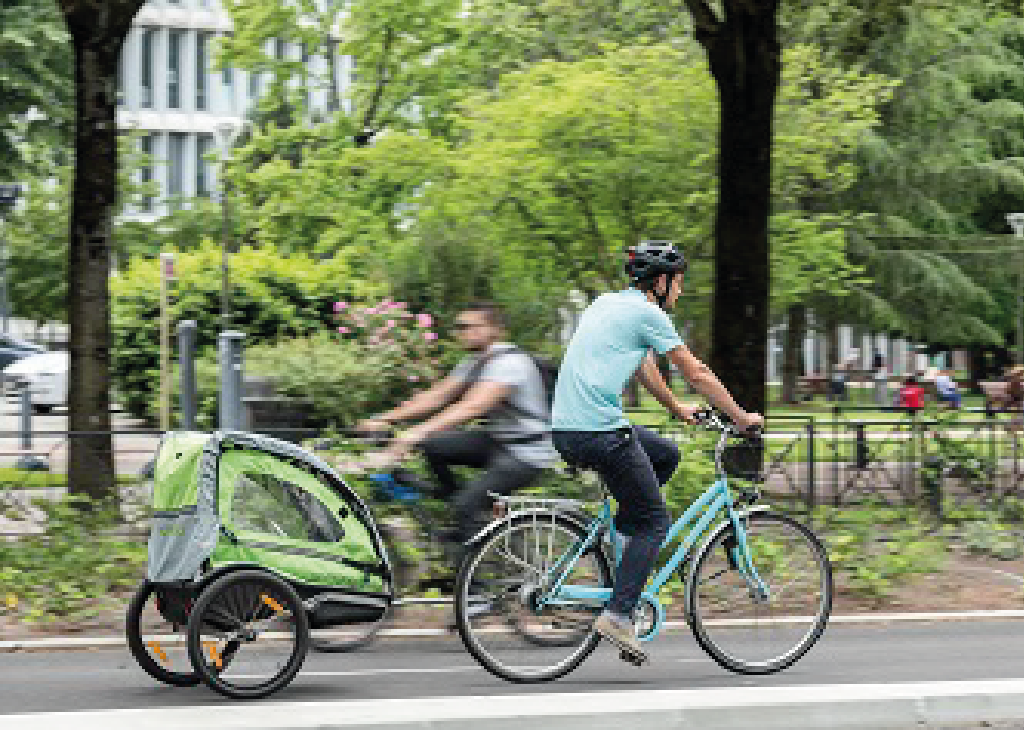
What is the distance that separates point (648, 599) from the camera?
7.53 meters

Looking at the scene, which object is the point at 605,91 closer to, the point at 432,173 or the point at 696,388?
the point at 432,173

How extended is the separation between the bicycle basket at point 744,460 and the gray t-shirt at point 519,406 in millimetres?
3985

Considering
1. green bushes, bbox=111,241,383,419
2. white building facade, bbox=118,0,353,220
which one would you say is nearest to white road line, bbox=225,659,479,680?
green bushes, bbox=111,241,383,419

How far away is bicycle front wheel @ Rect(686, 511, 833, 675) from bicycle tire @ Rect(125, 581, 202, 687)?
2203 mm

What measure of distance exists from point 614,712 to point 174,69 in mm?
68654

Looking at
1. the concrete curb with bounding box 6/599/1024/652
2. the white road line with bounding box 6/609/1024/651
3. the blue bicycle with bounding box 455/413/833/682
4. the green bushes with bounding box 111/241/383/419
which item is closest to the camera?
the blue bicycle with bounding box 455/413/833/682

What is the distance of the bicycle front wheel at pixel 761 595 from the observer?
7590mm

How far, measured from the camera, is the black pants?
818 cm

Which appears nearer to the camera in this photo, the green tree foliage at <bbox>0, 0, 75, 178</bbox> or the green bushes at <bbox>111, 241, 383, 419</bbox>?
the green tree foliage at <bbox>0, 0, 75, 178</bbox>

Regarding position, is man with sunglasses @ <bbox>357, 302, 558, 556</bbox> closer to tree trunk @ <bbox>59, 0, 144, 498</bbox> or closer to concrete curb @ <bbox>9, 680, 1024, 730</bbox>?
concrete curb @ <bbox>9, 680, 1024, 730</bbox>

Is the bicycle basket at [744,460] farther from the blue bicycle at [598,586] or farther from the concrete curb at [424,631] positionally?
the blue bicycle at [598,586]

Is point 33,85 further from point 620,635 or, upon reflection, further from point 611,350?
point 620,635

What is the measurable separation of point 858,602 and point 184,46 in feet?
213

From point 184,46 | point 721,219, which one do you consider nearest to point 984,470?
point 721,219
